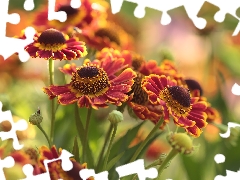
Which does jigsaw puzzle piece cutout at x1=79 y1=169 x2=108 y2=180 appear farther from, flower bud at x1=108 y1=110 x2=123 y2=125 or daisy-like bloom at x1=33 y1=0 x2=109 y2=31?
daisy-like bloom at x1=33 y1=0 x2=109 y2=31

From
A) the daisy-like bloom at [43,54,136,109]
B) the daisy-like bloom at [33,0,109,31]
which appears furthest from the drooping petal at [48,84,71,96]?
the daisy-like bloom at [33,0,109,31]

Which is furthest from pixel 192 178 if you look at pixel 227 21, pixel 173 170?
pixel 227 21

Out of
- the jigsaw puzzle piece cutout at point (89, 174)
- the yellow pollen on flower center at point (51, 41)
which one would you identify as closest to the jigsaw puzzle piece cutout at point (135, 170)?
the jigsaw puzzle piece cutout at point (89, 174)

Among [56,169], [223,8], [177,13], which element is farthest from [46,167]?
[177,13]

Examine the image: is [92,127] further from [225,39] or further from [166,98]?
[225,39]

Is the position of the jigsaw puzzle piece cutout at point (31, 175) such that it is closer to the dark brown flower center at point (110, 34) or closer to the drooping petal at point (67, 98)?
the drooping petal at point (67, 98)

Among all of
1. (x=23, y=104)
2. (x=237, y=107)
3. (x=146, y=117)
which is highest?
(x=146, y=117)
